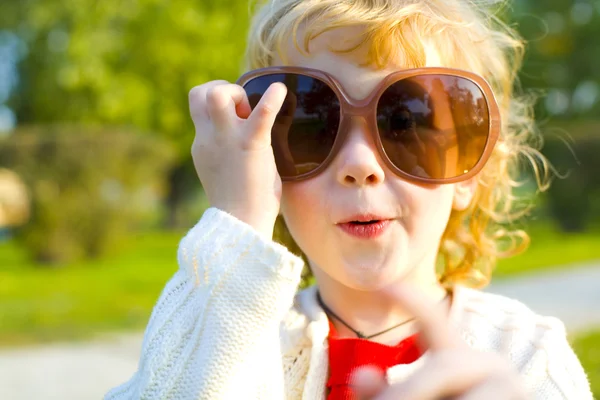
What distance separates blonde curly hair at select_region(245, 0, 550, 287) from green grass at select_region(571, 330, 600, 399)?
2135 mm

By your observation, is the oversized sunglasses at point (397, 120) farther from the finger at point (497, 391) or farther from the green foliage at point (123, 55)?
the green foliage at point (123, 55)

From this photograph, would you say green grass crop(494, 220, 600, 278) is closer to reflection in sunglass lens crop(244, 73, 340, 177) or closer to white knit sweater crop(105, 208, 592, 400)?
white knit sweater crop(105, 208, 592, 400)

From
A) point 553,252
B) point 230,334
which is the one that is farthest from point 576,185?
point 230,334

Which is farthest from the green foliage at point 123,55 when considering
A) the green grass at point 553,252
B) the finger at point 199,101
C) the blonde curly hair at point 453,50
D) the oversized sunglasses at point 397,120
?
the oversized sunglasses at point 397,120

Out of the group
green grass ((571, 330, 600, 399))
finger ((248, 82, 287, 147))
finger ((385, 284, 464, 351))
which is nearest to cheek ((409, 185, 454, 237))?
finger ((248, 82, 287, 147))

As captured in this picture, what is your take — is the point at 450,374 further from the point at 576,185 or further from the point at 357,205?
the point at 576,185

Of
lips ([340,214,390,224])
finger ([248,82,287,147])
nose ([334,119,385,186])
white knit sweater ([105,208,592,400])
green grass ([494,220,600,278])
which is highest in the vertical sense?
finger ([248,82,287,147])

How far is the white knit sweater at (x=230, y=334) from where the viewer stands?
1.34m

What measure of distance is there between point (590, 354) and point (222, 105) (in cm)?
387

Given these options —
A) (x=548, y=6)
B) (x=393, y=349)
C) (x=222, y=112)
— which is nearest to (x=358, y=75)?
(x=222, y=112)

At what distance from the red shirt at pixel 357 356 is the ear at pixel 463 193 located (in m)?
0.40

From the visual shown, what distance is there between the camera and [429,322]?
3.36 ft

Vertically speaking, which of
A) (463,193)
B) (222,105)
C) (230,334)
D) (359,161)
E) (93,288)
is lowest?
(93,288)

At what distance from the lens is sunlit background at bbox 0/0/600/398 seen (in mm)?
7045
